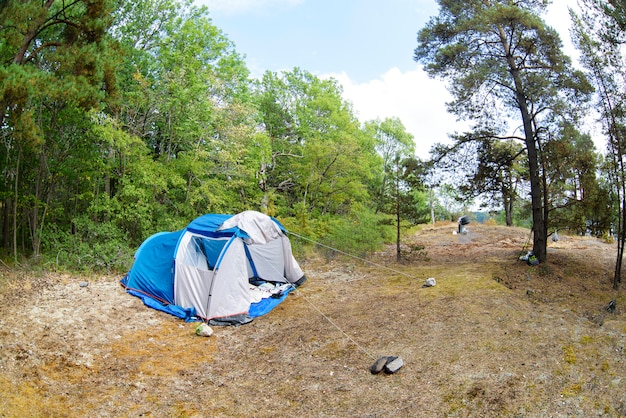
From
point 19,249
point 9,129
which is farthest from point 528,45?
point 19,249

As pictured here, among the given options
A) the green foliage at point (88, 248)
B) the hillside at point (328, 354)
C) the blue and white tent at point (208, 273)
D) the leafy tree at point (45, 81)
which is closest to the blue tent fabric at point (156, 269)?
the blue and white tent at point (208, 273)

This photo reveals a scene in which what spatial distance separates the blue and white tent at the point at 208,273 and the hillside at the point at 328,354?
1.11 feet

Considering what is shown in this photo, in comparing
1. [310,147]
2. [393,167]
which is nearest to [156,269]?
[393,167]

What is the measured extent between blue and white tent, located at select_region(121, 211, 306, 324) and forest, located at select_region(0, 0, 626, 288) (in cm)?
190

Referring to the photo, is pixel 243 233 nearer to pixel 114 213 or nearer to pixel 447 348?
pixel 447 348

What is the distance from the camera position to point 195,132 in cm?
1268

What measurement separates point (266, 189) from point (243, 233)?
10099 millimetres

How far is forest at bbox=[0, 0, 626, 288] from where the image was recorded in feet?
28.2

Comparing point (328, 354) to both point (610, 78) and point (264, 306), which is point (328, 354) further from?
point (610, 78)

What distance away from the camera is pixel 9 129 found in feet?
35.7

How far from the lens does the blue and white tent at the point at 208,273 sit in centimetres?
733

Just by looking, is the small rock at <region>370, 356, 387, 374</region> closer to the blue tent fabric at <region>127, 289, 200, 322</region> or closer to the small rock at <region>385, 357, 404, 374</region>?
the small rock at <region>385, 357, 404, 374</region>

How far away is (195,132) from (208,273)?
6.36 metres

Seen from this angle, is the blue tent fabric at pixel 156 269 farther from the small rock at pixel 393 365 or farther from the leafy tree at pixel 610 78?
the leafy tree at pixel 610 78
